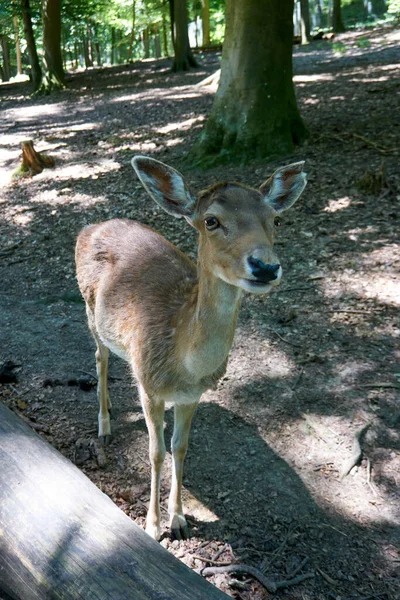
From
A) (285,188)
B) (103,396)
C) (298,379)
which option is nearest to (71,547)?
(103,396)

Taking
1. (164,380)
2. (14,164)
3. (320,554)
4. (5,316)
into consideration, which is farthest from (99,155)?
(320,554)

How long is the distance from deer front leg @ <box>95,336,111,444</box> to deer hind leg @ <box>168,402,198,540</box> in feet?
2.65

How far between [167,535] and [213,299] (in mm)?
1659

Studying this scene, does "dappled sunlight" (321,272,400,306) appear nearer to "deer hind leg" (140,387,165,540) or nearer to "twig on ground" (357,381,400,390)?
"twig on ground" (357,381,400,390)

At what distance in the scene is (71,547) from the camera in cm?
258

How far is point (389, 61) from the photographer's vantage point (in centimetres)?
1555

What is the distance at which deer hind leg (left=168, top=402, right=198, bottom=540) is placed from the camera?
3.58 metres

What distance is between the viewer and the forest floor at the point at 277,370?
11.5ft

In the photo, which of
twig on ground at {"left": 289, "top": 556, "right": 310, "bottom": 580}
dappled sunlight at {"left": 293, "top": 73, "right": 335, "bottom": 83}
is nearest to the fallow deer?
twig on ground at {"left": 289, "top": 556, "right": 310, "bottom": 580}

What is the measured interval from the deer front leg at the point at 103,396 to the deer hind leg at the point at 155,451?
766 millimetres

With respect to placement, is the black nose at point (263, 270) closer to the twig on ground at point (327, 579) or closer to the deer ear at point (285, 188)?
the deer ear at point (285, 188)

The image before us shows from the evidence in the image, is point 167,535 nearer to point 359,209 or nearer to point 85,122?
point 359,209

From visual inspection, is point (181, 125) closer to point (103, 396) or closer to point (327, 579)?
point (103, 396)

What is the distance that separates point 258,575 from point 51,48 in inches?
823
